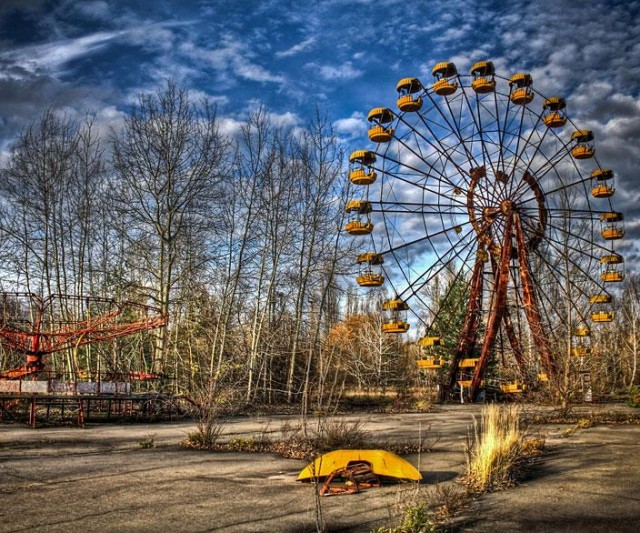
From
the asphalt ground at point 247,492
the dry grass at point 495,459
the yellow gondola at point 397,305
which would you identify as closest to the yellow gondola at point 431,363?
the yellow gondola at point 397,305

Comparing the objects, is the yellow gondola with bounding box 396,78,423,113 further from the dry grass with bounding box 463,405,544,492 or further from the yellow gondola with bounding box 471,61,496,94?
the dry grass with bounding box 463,405,544,492

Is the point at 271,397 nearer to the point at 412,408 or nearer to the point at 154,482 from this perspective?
the point at 412,408

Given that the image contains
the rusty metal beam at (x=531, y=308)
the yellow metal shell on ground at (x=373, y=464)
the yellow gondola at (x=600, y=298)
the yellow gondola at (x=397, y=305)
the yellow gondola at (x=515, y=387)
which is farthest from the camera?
the yellow gondola at (x=600, y=298)

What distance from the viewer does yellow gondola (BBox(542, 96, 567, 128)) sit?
28.6 meters

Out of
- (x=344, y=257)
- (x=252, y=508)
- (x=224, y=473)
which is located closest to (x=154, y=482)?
(x=224, y=473)

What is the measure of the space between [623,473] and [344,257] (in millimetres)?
23588

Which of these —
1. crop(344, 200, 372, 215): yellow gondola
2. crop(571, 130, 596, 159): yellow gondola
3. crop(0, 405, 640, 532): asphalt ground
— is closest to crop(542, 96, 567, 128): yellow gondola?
crop(571, 130, 596, 159): yellow gondola

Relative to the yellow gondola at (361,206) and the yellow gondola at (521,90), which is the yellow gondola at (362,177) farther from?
the yellow gondola at (521,90)

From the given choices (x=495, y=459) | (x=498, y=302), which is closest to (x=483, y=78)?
(x=498, y=302)

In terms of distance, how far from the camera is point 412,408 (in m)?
26.8

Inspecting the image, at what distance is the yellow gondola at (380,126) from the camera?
90.4ft

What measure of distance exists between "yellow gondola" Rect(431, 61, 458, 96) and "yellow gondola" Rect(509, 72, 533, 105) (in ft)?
9.00

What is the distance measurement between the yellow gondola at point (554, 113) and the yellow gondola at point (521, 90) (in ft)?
4.17

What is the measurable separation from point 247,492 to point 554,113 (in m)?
26.0
